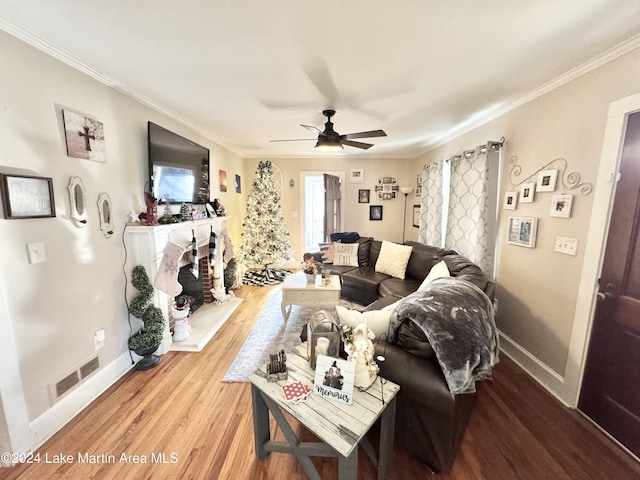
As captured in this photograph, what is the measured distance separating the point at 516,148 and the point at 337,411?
278 cm

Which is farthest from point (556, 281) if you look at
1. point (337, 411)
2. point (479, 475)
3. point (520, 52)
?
point (337, 411)

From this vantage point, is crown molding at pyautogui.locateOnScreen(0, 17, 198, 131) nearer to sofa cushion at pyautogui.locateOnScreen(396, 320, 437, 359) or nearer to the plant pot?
the plant pot

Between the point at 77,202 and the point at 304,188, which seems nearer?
the point at 77,202

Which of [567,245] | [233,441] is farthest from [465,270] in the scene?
[233,441]

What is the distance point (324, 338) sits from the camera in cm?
139

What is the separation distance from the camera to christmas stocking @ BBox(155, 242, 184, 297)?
95.3 inches

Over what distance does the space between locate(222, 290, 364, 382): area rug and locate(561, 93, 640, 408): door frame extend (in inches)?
87.7

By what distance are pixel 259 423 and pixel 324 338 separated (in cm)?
64

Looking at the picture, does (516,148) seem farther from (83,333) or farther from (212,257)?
(83,333)

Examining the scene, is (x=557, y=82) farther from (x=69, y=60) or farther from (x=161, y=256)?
(x=161, y=256)

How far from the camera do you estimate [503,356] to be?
8.30ft

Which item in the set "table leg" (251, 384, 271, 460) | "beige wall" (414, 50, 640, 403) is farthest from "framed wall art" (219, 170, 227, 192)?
"beige wall" (414, 50, 640, 403)

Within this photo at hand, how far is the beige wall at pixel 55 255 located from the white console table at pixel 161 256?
0.41ft

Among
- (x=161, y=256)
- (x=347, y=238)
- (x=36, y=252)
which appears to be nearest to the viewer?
(x=36, y=252)
